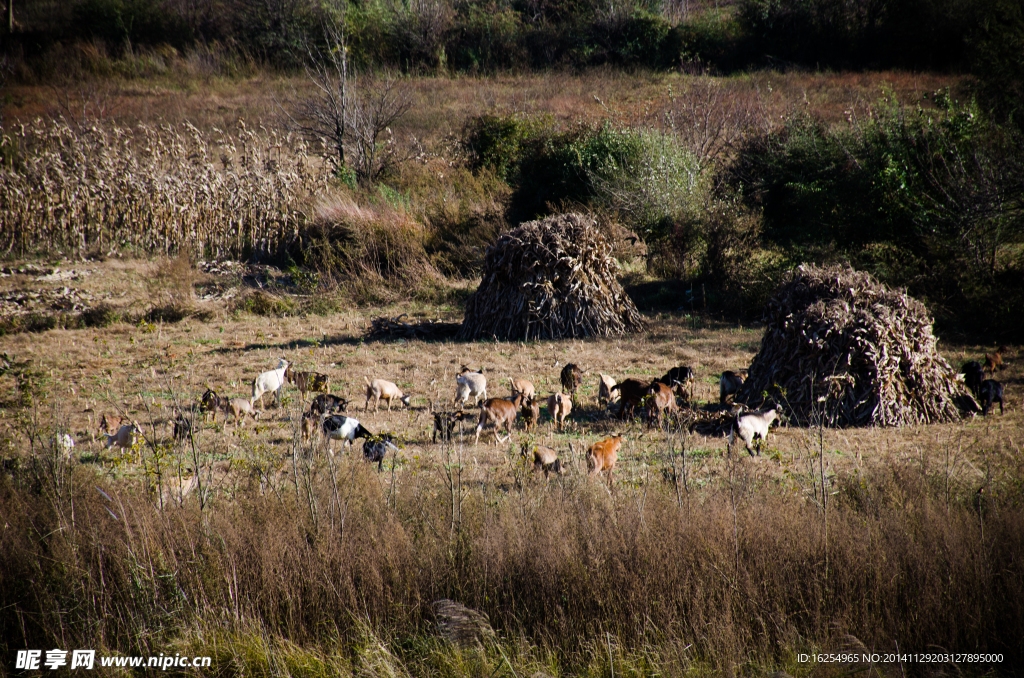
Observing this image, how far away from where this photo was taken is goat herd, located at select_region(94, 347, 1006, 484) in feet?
18.9

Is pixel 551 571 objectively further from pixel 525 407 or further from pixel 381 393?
pixel 381 393

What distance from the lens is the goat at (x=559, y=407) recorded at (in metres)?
7.22

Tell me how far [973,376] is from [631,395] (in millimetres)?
3972

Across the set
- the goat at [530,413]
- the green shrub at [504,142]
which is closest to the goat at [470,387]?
the goat at [530,413]

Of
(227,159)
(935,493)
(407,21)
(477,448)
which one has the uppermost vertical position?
(407,21)

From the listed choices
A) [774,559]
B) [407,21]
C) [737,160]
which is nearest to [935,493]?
[774,559]

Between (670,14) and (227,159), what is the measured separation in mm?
32463

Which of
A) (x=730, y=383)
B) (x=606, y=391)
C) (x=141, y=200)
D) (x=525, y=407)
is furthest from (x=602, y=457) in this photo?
(x=141, y=200)

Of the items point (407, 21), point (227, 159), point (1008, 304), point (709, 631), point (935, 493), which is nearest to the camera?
point (709, 631)

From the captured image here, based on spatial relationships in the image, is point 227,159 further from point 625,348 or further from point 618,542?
point 618,542

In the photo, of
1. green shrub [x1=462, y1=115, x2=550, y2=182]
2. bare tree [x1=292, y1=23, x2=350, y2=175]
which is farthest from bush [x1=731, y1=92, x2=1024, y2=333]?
bare tree [x1=292, y1=23, x2=350, y2=175]

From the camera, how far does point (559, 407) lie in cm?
723

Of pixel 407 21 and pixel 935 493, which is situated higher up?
pixel 407 21

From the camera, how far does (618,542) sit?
399cm
